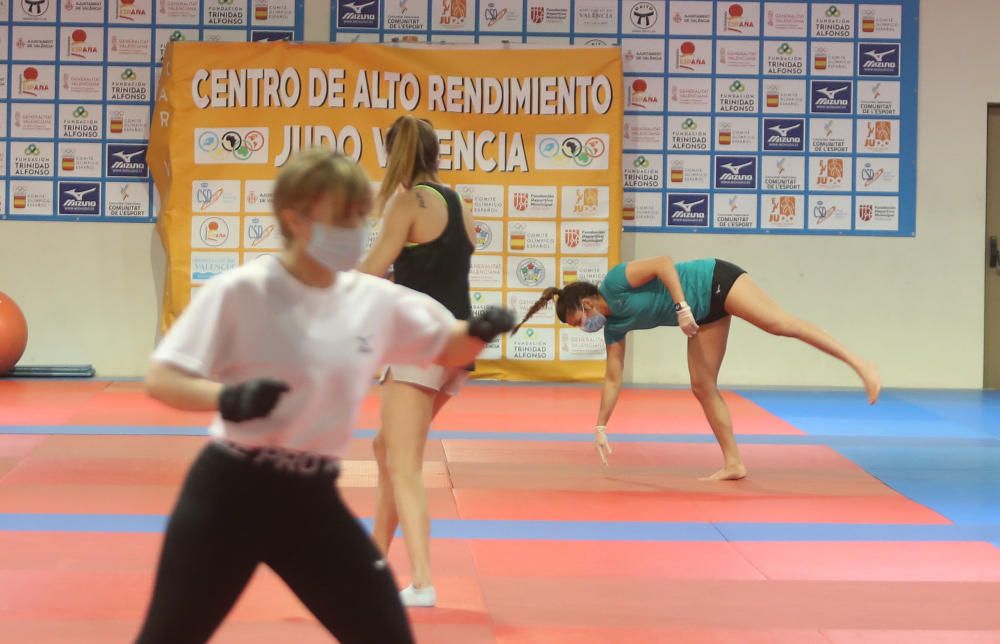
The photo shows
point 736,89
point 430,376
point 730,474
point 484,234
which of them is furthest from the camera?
point 736,89

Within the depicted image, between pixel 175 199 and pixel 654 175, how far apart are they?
4.57 meters

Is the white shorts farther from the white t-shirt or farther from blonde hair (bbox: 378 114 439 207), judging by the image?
the white t-shirt

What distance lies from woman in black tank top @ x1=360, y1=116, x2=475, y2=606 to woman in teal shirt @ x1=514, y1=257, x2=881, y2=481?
95.9 inches

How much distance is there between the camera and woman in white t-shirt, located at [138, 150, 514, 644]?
2.17 m

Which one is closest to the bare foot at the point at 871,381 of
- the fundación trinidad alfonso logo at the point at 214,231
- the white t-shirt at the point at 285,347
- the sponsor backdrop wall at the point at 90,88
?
the white t-shirt at the point at 285,347

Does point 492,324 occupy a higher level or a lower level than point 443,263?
lower

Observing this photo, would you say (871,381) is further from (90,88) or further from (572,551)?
(90,88)

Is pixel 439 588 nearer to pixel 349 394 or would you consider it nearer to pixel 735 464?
pixel 349 394

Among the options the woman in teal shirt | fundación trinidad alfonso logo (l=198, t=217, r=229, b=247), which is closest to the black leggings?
the woman in teal shirt

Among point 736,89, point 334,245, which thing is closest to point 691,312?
point 334,245

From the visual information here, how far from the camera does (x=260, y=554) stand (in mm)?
2240

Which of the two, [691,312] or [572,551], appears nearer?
[572,551]

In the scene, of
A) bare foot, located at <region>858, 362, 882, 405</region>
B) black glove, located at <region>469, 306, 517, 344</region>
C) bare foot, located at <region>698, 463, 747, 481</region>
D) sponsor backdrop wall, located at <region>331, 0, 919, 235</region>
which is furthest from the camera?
sponsor backdrop wall, located at <region>331, 0, 919, 235</region>

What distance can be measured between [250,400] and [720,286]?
15.8ft
